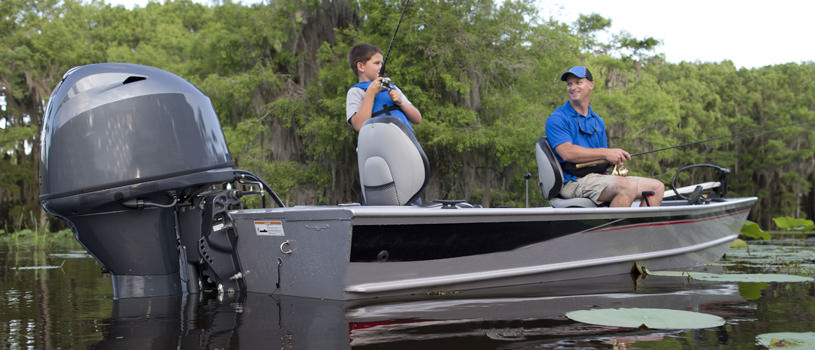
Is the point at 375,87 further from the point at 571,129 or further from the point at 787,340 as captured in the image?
the point at 787,340

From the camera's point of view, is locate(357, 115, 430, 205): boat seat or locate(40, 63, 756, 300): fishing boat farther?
locate(357, 115, 430, 205): boat seat

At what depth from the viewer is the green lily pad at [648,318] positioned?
2895 millimetres

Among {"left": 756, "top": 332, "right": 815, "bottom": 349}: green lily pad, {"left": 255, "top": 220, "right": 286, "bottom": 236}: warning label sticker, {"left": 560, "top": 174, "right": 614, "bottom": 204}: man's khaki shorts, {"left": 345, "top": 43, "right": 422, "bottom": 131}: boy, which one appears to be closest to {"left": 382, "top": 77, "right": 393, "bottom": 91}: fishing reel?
{"left": 345, "top": 43, "right": 422, "bottom": 131}: boy

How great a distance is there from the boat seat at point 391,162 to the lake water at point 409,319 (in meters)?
0.70

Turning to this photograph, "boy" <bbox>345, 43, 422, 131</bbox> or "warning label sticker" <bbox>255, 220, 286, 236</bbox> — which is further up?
"boy" <bbox>345, 43, 422, 131</bbox>

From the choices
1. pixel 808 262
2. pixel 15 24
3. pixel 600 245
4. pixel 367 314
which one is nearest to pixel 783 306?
pixel 600 245

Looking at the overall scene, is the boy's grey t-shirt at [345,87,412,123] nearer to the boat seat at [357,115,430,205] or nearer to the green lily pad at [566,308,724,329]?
the boat seat at [357,115,430,205]

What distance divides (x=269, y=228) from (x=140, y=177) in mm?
757

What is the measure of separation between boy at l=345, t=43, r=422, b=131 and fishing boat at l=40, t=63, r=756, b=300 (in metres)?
0.35

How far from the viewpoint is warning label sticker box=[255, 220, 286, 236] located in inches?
148

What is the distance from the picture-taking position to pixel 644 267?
18.6 ft

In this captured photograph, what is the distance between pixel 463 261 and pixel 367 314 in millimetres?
966

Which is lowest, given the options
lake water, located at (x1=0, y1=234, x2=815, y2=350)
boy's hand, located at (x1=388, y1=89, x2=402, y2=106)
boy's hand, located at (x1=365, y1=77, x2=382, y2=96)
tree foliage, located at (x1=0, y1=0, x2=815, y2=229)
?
lake water, located at (x1=0, y1=234, x2=815, y2=350)

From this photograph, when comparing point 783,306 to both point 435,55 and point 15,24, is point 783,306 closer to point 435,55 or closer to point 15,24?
point 435,55
